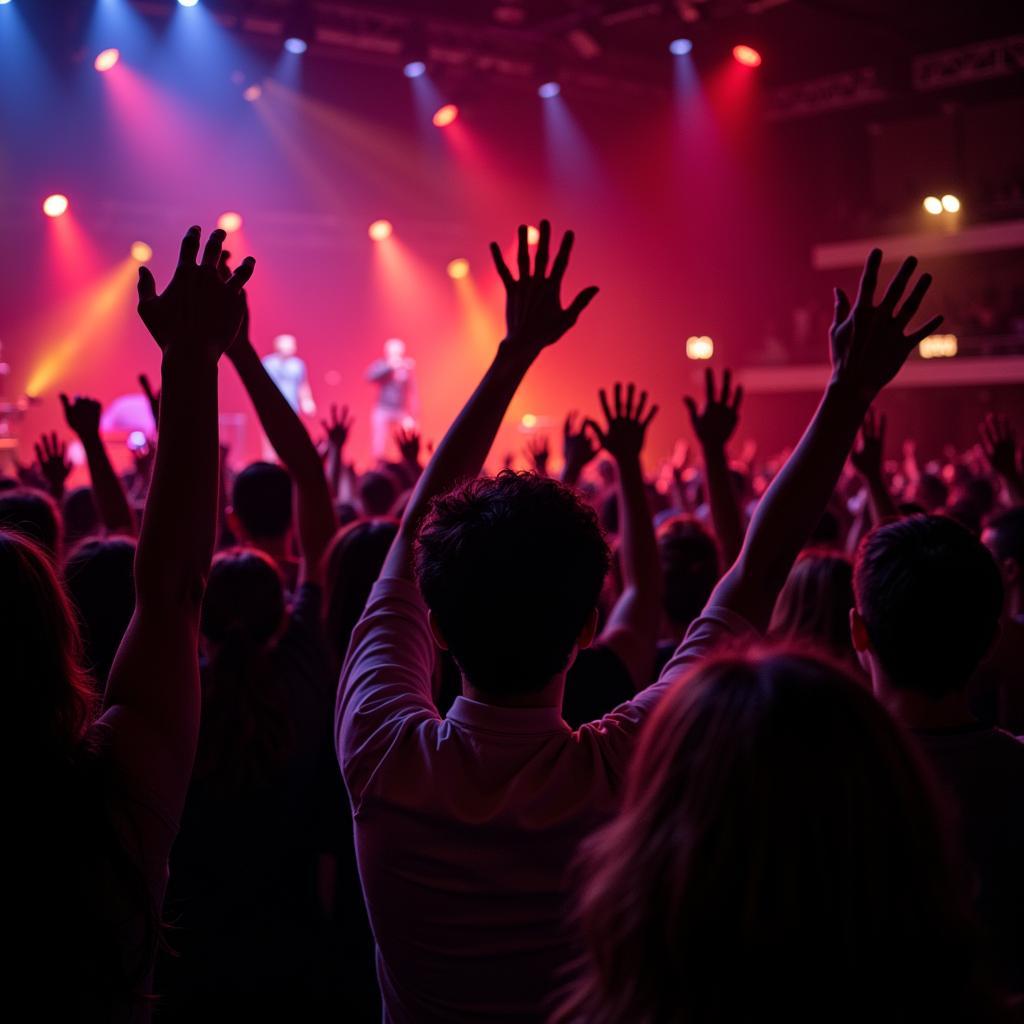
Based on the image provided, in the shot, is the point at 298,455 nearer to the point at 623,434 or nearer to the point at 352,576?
the point at 352,576

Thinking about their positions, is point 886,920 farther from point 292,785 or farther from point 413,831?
point 292,785

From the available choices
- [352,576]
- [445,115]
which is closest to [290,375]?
[445,115]

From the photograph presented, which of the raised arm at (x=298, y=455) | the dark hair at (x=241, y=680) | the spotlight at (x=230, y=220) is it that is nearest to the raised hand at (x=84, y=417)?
the raised arm at (x=298, y=455)

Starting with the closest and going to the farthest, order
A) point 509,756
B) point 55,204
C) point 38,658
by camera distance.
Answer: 1. point 38,658
2. point 509,756
3. point 55,204

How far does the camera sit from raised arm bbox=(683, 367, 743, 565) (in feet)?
8.16

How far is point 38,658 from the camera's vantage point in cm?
104

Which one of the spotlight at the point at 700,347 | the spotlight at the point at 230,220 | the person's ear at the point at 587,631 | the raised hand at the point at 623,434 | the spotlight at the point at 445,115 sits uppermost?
the spotlight at the point at 445,115

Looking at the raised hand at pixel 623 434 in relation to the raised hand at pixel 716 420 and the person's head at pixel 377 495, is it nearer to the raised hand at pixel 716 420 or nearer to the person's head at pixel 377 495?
the raised hand at pixel 716 420

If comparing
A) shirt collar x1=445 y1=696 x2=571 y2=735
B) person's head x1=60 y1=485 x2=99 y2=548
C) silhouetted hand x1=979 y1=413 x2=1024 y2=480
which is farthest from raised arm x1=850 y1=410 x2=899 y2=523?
person's head x1=60 y1=485 x2=99 y2=548

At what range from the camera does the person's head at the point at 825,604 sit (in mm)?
2289

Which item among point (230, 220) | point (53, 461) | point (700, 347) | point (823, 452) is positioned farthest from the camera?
point (700, 347)

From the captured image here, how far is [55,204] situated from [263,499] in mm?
10576

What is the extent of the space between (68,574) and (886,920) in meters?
1.83

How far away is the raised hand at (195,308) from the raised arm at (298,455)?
3.05 feet
